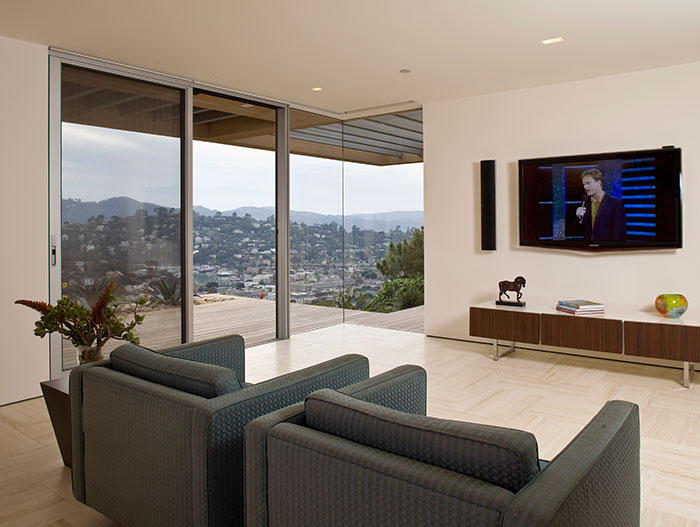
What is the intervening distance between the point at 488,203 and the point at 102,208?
3454 millimetres

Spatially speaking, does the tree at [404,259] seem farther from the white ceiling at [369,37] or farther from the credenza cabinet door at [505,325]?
the white ceiling at [369,37]

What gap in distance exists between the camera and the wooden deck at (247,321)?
479cm

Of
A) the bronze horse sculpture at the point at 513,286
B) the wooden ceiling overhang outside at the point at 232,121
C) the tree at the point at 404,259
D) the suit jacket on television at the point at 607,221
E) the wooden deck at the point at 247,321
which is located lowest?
the wooden deck at the point at 247,321

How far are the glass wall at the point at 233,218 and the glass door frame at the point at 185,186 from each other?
0.08 m

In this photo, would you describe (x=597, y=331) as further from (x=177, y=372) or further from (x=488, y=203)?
(x=177, y=372)

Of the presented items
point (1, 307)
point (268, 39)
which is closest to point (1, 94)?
point (1, 307)

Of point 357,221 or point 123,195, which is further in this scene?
point 357,221

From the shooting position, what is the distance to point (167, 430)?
72.4 inches

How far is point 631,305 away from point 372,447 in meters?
4.06

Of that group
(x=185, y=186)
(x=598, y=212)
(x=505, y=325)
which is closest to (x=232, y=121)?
(x=185, y=186)

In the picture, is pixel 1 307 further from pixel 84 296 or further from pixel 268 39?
pixel 268 39

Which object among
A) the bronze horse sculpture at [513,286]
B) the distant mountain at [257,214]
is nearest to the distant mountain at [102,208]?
the distant mountain at [257,214]

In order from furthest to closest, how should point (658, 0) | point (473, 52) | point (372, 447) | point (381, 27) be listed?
1. point (473, 52)
2. point (381, 27)
3. point (658, 0)
4. point (372, 447)

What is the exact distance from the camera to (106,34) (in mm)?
3768
